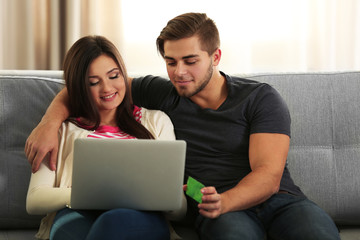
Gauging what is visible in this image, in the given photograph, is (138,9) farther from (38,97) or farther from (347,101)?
(347,101)

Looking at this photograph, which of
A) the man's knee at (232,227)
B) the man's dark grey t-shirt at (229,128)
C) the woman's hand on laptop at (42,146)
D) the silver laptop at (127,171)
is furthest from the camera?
the man's dark grey t-shirt at (229,128)

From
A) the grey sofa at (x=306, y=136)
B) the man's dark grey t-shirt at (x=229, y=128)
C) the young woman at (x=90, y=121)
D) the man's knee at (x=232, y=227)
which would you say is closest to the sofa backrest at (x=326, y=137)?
the grey sofa at (x=306, y=136)

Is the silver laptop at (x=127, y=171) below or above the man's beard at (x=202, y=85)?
below

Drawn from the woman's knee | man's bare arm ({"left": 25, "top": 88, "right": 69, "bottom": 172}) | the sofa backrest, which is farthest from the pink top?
the sofa backrest

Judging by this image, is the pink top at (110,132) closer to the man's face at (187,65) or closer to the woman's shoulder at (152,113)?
the woman's shoulder at (152,113)

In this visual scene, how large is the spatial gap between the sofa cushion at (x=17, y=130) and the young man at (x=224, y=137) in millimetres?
134

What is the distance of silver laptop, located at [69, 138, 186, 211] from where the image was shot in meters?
1.34

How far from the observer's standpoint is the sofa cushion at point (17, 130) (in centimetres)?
182

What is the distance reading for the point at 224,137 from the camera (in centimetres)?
181

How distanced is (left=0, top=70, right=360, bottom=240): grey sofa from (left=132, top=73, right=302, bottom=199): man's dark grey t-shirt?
0.55 ft

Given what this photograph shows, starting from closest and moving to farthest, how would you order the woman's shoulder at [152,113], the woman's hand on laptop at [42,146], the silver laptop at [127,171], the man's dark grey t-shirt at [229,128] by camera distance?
1. the silver laptop at [127,171]
2. the woman's hand on laptop at [42,146]
3. the man's dark grey t-shirt at [229,128]
4. the woman's shoulder at [152,113]

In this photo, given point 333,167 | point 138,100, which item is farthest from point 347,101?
point 138,100

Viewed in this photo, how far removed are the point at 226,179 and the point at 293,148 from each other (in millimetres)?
355

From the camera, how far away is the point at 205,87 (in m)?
1.88
